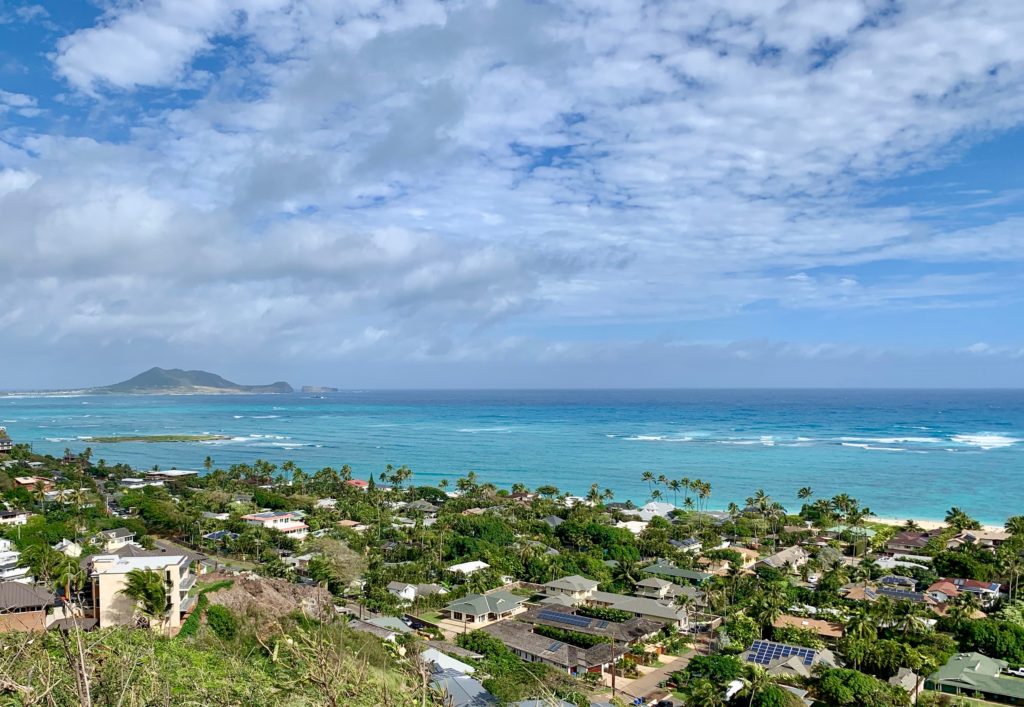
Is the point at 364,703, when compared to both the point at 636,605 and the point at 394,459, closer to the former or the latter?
the point at 636,605

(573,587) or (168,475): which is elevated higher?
(168,475)

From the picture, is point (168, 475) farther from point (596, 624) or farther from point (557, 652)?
point (557, 652)

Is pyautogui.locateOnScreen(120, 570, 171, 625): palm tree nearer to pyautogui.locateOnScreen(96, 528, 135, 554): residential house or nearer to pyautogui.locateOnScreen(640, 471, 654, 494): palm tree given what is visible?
pyautogui.locateOnScreen(96, 528, 135, 554): residential house

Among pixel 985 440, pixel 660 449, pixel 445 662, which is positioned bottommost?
pixel 445 662

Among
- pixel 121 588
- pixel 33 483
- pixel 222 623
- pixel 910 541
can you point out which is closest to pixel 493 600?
pixel 222 623

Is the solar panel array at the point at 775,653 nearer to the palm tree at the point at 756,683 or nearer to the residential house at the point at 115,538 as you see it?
the palm tree at the point at 756,683

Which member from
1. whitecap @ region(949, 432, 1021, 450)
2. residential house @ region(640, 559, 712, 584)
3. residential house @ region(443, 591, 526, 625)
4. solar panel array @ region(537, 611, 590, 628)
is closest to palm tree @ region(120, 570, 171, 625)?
residential house @ region(443, 591, 526, 625)

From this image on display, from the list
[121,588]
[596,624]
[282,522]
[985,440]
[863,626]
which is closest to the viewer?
[121,588]

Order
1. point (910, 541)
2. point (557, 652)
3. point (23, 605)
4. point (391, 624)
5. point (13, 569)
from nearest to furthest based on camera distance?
point (23, 605) → point (557, 652) → point (391, 624) → point (13, 569) → point (910, 541)
